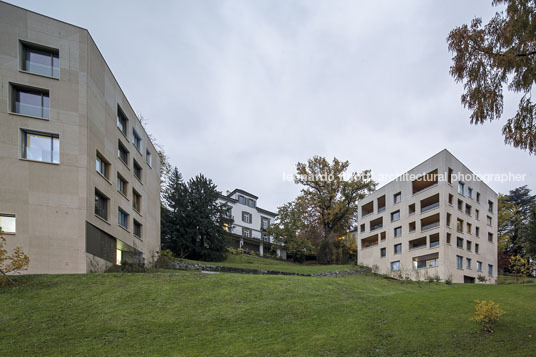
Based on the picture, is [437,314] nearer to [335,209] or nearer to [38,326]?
[38,326]

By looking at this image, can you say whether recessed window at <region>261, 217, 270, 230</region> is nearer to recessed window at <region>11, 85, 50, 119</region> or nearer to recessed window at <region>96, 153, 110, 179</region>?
recessed window at <region>96, 153, 110, 179</region>

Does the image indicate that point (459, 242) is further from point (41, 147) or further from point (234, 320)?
point (41, 147)

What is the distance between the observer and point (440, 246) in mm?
37531

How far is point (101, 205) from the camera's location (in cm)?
2608

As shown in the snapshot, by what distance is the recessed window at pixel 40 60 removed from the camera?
23156 millimetres

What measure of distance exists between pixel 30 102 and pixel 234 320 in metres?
18.5

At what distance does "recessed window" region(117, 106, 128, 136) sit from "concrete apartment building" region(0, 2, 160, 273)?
3332 mm

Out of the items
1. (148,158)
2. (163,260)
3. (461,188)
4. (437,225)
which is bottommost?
(163,260)

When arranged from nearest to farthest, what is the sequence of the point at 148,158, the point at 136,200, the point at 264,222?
the point at 136,200 → the point at 148,158 → the point at 264,222

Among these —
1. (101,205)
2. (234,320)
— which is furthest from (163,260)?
(234,320)

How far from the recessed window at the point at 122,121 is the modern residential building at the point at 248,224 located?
30939 mm

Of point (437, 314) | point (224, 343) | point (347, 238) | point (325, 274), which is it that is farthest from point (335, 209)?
point (224, 343)

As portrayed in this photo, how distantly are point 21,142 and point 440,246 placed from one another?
35.9 meters

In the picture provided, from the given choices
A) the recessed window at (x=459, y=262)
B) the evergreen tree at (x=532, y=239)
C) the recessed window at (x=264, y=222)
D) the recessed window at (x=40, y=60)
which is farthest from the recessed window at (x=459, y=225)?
the recessed window at (x=40, y=60)
